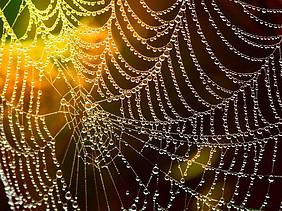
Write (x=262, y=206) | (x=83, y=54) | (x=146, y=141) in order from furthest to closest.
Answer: (x=262, y=206)
(x=146, y=141)
(x=83, y=54)

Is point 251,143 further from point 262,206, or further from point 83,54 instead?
point 83,54

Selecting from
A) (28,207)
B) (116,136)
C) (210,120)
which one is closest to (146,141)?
(116,136)

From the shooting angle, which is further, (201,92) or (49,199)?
(201,92)

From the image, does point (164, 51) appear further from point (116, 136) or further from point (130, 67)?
point (116, 136)

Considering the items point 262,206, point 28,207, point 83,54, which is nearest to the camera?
point 28,207

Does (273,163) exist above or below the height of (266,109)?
below

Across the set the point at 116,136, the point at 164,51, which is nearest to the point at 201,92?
the point at 164,51

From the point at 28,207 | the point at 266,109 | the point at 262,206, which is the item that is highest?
the point at 266,109
